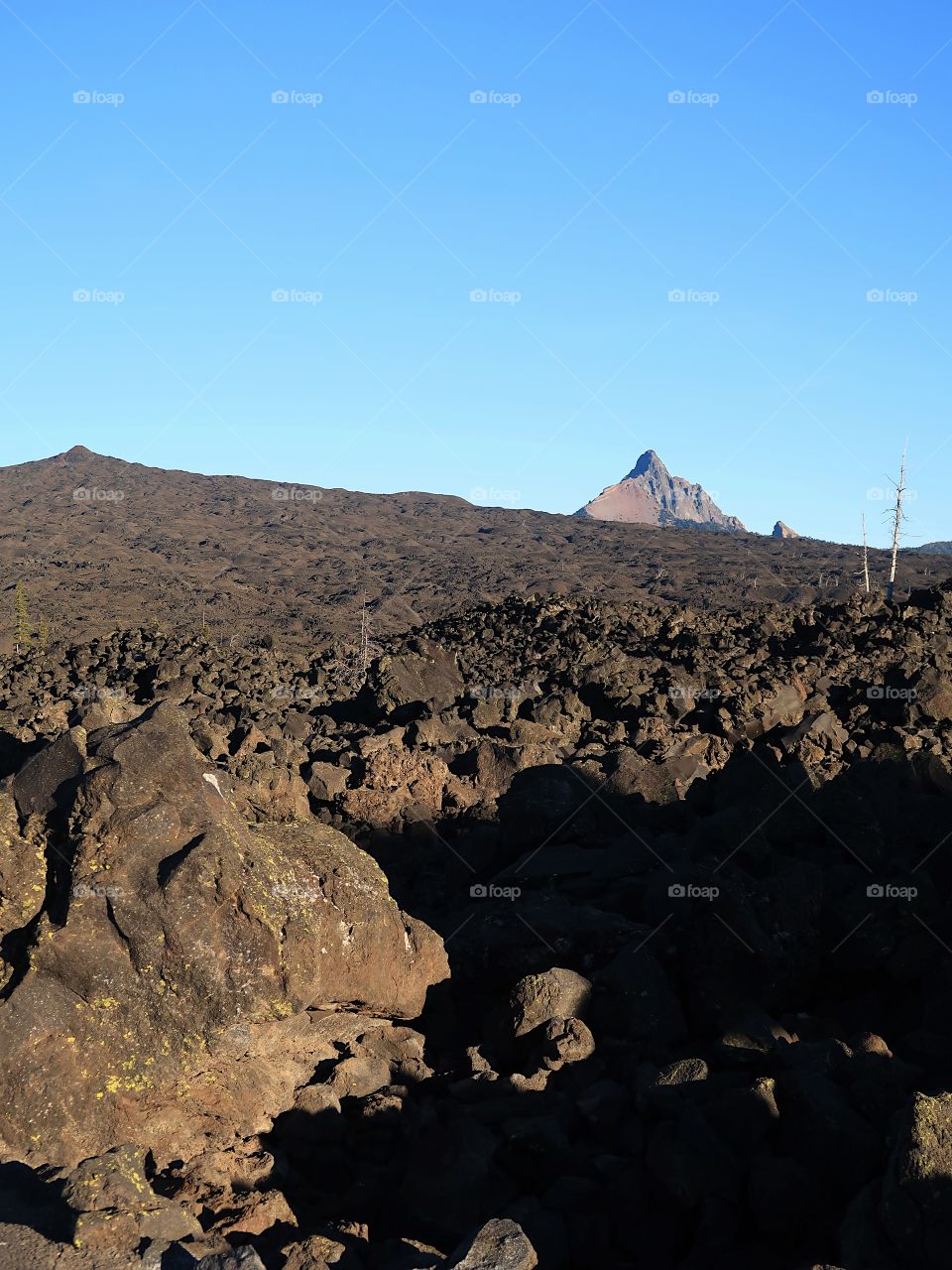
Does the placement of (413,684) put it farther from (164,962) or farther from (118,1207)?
(118,1207)

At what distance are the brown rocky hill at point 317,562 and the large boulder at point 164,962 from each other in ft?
195

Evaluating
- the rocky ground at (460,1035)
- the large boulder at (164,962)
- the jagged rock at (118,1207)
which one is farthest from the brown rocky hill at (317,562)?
the jagged rock at (118,1207)

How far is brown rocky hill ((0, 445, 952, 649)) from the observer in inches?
3868

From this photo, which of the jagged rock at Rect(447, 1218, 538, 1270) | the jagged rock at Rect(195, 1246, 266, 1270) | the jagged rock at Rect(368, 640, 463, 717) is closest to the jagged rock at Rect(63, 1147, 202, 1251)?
the jagged rock at Rect(195, 1246, 266, 1270)

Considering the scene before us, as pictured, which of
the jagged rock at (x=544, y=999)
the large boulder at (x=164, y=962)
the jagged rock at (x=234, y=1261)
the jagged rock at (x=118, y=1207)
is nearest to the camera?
the jagged rock at (x=234, y=1261)

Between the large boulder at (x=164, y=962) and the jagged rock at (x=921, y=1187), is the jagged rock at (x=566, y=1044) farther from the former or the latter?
the jagged rock at (x=921, y=1187)

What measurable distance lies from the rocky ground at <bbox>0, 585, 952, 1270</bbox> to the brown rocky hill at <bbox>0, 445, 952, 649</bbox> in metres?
58.2

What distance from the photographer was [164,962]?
9.38m

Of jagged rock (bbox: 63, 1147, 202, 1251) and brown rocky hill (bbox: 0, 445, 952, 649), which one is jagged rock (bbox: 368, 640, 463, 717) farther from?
brown rocky hill (bbox: 0, 445, 952, 649)

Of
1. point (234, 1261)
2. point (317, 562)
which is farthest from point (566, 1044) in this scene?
point (317, 562)

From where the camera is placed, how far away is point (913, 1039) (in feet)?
36.3

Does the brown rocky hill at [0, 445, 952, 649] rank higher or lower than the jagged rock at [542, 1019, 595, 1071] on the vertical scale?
higher

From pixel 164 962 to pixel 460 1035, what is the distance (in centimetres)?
379

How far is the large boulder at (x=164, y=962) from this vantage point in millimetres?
8797
